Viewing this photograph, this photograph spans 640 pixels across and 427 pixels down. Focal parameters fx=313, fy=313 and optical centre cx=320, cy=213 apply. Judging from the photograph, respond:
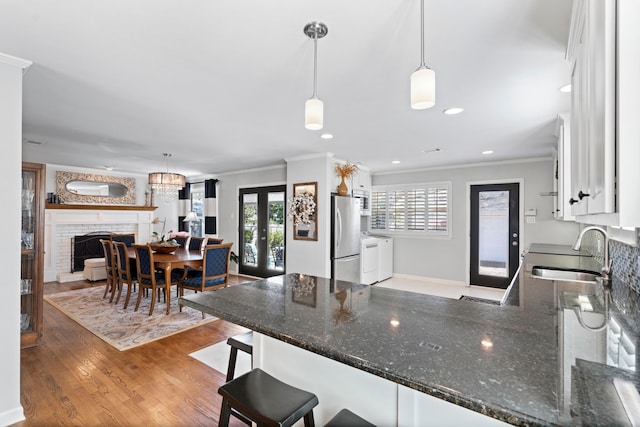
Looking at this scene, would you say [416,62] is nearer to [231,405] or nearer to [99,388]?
[231,405]

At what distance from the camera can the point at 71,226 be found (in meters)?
6.20

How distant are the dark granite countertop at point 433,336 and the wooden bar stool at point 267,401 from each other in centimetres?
30

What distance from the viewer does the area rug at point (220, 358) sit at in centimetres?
266

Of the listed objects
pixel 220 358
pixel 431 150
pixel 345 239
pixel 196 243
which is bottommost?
pixel 220 358

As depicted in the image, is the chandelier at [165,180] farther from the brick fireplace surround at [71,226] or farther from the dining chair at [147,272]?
the brick fireplace surround at [71,226]

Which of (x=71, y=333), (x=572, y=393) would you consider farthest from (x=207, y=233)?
(x=572, y=393)

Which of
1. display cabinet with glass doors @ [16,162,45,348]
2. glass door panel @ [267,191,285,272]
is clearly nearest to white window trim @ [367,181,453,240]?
glass door panel @ [267,191,285,272]

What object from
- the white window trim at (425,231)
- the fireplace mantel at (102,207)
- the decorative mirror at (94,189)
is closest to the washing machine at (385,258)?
the white window trim at (425,231)

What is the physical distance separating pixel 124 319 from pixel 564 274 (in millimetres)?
4630

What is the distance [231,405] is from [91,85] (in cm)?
253

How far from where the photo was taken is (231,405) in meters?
1.19

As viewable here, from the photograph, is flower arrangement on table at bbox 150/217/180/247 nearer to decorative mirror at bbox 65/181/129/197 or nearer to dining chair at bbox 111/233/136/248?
dining chair at bbox 111/233/136/248

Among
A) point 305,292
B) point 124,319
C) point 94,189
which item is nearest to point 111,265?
point 124,319

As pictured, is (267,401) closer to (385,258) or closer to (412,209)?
(385,258)
